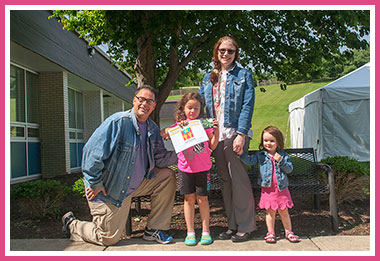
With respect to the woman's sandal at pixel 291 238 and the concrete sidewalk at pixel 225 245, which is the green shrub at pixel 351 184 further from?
the woman's sandal at pixel 291 238

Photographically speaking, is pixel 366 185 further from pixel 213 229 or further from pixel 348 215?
pixel 213 229

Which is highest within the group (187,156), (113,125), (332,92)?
(332,92)

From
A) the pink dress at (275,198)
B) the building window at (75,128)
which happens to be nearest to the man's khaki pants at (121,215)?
the pink dress at (275,198)

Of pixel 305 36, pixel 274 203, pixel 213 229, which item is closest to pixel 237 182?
pixel 274 203

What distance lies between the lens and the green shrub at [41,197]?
4.67m

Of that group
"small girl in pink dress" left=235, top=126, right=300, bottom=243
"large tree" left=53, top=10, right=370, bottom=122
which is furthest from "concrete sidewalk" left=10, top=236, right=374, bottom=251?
"large tree" left=53, top=10, right=370, bottom=122

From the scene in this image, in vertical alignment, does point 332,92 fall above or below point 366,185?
above

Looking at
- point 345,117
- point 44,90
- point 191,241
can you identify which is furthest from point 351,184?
point 44,90

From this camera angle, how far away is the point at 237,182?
361 cm

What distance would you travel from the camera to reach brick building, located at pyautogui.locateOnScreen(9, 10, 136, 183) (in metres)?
8.25

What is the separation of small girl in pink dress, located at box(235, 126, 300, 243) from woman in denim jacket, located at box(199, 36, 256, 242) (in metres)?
0.16

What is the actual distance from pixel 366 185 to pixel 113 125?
381 cm

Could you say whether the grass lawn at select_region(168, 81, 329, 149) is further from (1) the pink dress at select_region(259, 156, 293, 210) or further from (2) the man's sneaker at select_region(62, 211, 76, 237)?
(2) the man's sneaker at select_region(62, 211, 76, 237)

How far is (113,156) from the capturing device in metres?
3.44
